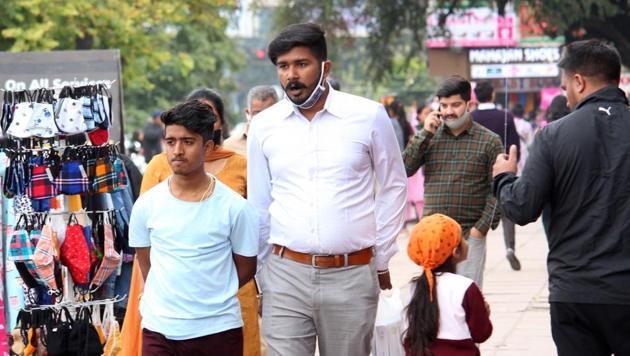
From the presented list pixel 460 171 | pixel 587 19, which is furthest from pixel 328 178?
pixel 587 19

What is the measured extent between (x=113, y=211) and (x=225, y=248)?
7.92 ft

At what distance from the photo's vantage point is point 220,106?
7531 millimetres

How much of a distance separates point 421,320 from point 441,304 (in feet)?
0.38

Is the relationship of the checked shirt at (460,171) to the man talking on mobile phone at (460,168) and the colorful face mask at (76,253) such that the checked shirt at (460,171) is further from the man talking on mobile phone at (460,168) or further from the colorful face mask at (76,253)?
the colorful face mask at (76,253)

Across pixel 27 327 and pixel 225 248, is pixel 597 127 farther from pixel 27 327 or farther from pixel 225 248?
pixel 27 327

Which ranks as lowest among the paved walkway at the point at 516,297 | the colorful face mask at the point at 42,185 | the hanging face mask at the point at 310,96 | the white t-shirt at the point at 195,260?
the paved walkway at the point at 516,297

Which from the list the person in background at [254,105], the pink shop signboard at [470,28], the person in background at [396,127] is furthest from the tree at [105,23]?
the person in background at [254,105]

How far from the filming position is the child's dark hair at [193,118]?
6074mm

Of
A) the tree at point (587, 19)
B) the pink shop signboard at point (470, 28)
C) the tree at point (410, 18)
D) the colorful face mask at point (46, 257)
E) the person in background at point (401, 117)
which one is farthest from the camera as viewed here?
the pink shop signboard at point (470, 28)

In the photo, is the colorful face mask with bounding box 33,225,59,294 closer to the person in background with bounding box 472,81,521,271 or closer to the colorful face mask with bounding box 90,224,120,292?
the colorful face mask with bounding box 90,224,120,292

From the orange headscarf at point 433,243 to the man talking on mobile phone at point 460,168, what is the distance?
2.06 m

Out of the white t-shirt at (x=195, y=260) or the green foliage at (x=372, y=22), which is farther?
the green foliage at (x=372, y=22)

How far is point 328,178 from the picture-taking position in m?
6.14

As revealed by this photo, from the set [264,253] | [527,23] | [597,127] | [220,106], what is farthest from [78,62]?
[527,23]
